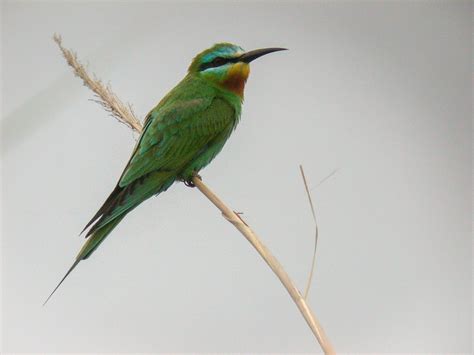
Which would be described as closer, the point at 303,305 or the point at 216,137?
the point at 303,305

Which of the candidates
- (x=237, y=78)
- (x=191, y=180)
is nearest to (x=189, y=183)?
(x=191, y=180)

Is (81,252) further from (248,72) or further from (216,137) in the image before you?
(248,72)

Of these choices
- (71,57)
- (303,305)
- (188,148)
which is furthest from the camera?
(188,148)

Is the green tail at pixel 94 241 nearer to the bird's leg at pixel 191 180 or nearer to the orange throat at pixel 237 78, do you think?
the bird's leg at pixel 191 180

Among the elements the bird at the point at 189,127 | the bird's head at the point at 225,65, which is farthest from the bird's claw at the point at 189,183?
the bird's head at the point at 225,65

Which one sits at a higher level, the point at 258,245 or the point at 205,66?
the point at 205,66

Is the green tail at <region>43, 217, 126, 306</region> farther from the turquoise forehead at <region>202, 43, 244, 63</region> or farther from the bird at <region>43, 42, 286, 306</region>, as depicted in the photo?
the turquoise forehead at <region>202, 43, 244, 63</region>

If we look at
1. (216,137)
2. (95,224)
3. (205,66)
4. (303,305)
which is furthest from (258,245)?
(205,66)
